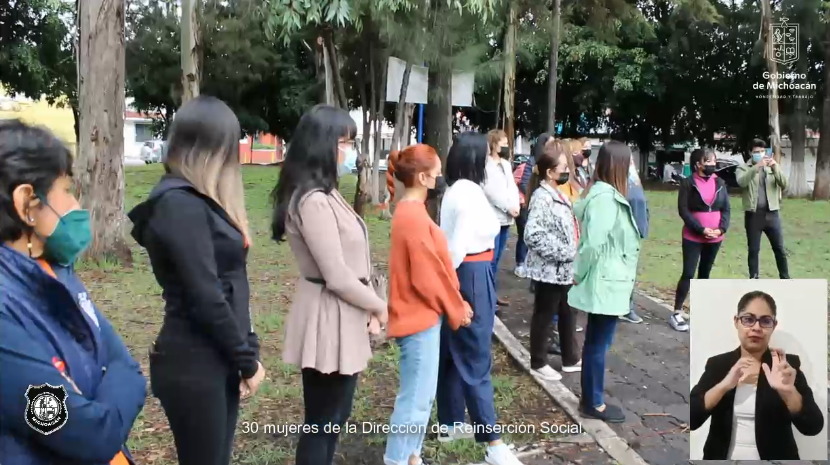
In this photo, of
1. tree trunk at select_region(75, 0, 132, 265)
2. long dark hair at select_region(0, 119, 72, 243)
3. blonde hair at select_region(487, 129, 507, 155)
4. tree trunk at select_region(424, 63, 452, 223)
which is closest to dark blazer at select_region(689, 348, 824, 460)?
long dark hair at select_region(0, 119, 72, 243)

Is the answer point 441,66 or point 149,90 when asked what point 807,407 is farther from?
point 149,90

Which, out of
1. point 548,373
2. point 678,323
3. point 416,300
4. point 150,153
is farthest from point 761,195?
point 150,153

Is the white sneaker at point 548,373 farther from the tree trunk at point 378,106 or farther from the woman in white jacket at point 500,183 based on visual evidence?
the tree trunk at point 378,106

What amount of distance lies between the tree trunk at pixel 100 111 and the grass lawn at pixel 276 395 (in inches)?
32.4

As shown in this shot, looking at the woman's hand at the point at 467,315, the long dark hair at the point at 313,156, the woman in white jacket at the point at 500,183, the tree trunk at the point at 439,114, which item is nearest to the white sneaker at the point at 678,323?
the woman in white jacket at the point at 500,183

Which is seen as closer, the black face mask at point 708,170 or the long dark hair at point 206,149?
the long dark hair at point 206,149

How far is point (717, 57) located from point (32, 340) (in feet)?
97.2

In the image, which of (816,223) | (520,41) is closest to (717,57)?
(520,41)

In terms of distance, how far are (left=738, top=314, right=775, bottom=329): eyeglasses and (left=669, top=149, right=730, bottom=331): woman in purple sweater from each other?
3.80 metres

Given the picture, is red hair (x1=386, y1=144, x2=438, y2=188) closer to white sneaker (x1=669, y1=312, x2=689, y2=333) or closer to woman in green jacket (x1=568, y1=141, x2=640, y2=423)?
woman in green jacket (x1=568, y1=141, x2=640, y2=423)

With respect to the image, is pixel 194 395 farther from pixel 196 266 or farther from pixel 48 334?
pixel 48 334

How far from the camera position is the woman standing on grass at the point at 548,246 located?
4.96 m

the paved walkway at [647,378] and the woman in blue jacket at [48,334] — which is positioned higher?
the woman in blue jacket at [48,334]

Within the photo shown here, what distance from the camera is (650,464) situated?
3.71 metres
